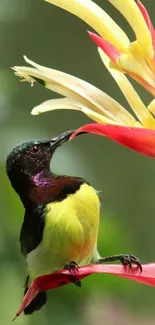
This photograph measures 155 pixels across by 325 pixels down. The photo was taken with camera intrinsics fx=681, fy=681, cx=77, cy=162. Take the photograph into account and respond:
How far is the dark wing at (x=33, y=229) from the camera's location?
0.49m

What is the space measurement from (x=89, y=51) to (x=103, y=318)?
462 millimetres

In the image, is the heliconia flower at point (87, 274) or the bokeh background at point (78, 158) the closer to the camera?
the heliconia flower at point (87, 274)

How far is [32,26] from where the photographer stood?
1.20 metres

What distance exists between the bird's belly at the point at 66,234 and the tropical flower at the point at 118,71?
89mm

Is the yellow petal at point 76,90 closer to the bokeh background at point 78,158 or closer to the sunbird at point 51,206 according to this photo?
the sunbird at point 51,206

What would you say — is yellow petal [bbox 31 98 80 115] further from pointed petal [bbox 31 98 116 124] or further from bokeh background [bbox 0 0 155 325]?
bokeh background [bbox 0 0 155 325]

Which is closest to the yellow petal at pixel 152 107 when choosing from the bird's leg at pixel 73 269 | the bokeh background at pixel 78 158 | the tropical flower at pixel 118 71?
the tropical flower at pixel 118 71

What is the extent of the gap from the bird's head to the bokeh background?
597mm

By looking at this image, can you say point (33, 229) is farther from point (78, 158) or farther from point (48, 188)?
point (78, 158)

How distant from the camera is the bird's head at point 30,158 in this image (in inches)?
19.0

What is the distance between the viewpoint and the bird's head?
1.59 feet

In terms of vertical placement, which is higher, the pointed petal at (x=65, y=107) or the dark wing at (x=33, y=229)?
the pointed petal at (x=65, y=107)

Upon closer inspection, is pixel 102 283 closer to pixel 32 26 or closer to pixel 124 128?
pixel 32 26

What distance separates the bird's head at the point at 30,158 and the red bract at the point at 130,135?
0.08 meters
